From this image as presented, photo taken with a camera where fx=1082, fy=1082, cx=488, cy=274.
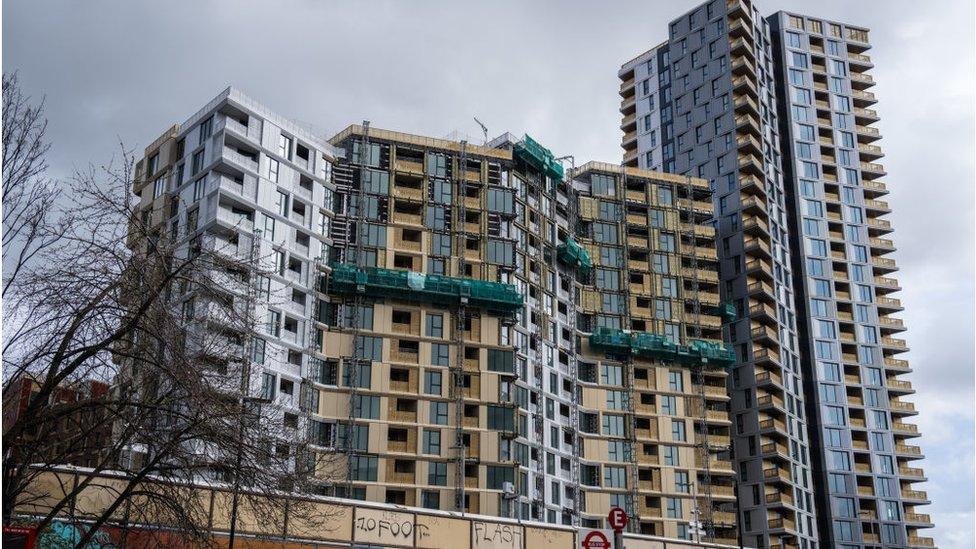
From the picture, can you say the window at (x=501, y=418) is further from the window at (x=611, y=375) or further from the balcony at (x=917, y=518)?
the balcony at (x=917, y=518)

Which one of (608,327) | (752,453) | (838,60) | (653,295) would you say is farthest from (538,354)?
(838,60)

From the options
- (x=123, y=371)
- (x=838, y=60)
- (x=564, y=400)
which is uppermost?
(x=838, y=60)

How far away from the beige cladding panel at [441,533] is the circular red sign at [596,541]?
→ 37765mm

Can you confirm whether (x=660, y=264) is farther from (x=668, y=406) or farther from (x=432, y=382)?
(x=432, y=382)

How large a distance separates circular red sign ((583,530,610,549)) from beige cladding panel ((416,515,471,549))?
124ft

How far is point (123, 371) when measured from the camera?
23797 mm

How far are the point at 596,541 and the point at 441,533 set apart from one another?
130 ft

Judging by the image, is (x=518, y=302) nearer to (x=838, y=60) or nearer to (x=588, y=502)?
(x=588, y=502)

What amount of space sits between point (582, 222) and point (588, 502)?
97.3ft

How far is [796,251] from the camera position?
13012 cm

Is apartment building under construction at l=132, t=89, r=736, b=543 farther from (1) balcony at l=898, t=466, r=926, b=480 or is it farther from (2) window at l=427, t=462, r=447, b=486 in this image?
(1) balcony at l=898, t=466, r=926, b=480

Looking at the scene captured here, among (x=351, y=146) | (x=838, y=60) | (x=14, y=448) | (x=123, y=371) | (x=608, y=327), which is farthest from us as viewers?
(x=838, y=60)

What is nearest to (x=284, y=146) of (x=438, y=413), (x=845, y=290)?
(x=438, y=413)

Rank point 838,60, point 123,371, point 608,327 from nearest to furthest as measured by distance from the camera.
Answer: point 123,371
point 608,327
point 838,60
